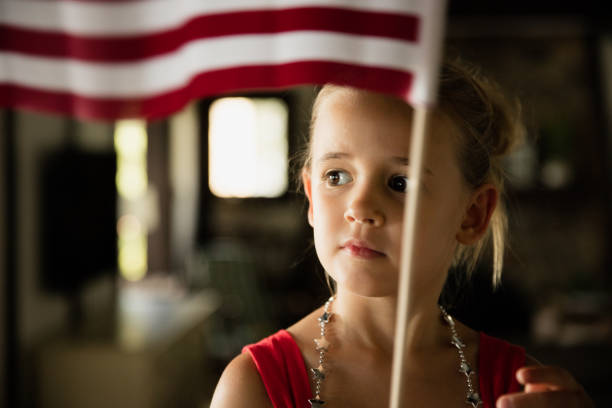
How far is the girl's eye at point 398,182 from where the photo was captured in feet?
2.13

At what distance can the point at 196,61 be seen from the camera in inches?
31.9

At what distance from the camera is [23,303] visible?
9.20 feet

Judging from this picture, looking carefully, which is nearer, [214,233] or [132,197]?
[132,197]

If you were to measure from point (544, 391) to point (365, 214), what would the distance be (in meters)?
0.26

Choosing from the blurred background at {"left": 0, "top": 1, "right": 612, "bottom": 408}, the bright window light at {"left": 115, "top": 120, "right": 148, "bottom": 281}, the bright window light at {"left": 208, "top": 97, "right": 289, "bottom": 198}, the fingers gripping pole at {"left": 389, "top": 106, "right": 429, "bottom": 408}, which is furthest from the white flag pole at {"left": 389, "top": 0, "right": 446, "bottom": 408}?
the bright window light at {"left": 208, "top": 97, "right": 289, "bottom": 198}

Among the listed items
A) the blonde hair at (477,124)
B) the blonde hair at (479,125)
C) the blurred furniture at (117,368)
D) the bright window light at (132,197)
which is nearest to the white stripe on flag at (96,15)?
the blonde hair at (477,124)

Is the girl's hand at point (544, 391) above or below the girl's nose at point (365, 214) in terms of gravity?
below

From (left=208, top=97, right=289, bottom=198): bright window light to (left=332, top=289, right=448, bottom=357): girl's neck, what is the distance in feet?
17.5

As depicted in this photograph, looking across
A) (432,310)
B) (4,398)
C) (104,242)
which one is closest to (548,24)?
(104,242)

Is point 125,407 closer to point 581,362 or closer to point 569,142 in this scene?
point 581,362

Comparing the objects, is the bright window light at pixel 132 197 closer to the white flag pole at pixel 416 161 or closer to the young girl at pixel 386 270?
the young girl at pixel 386 270

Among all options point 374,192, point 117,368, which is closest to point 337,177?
point 374,192

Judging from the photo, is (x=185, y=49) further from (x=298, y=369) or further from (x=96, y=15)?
(x=298, y=369)

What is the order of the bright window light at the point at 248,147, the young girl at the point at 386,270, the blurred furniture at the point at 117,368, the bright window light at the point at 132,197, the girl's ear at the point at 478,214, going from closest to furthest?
the young girl at the point at 386,270 → the girl's ear at the point at 478,214 → the blurred furniture at the point at 117,368 → the bright window light at the point at 132,197 → the bright window light at the point at 248,147
